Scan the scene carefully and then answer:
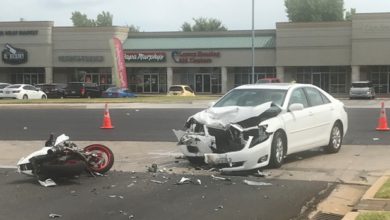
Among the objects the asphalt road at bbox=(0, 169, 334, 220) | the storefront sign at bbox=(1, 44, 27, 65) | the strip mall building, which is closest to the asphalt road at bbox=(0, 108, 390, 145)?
the asphalt road at bbox=(0, 169, 334, 220)

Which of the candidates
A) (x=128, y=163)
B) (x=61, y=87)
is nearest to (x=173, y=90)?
(x=61, y=87)

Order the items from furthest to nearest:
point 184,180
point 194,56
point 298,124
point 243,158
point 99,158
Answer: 1. point 194,56
2. point 298,124
3. point 99,158
4. point 243,158
5. point 184,180

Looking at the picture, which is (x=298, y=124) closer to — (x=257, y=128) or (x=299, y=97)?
(x=299, y=97)

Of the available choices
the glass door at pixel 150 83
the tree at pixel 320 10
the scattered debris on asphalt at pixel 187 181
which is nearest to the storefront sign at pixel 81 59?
the glass door at pixel 150 83

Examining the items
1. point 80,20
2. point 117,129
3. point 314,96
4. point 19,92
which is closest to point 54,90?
point 19,92

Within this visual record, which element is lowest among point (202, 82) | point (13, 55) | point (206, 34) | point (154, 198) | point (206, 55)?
point (154, 198)

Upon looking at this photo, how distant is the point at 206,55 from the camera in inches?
2311

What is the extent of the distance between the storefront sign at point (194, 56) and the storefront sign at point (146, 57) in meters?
1.31

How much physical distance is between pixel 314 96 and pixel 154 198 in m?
5.43

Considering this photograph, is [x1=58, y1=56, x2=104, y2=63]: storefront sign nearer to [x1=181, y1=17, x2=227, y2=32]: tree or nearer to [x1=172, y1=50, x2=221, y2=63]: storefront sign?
[x1=172, y1=50, x2=221, y2=63]: storefront sign

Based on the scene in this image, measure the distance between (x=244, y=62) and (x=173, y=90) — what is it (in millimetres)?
11172

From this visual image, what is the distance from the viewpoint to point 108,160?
10.2 meters

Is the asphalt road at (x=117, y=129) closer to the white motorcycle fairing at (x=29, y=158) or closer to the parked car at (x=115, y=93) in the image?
the white motorcycle fairing at (x=29, y=158)

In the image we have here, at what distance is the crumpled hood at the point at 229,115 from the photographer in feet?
34.2
